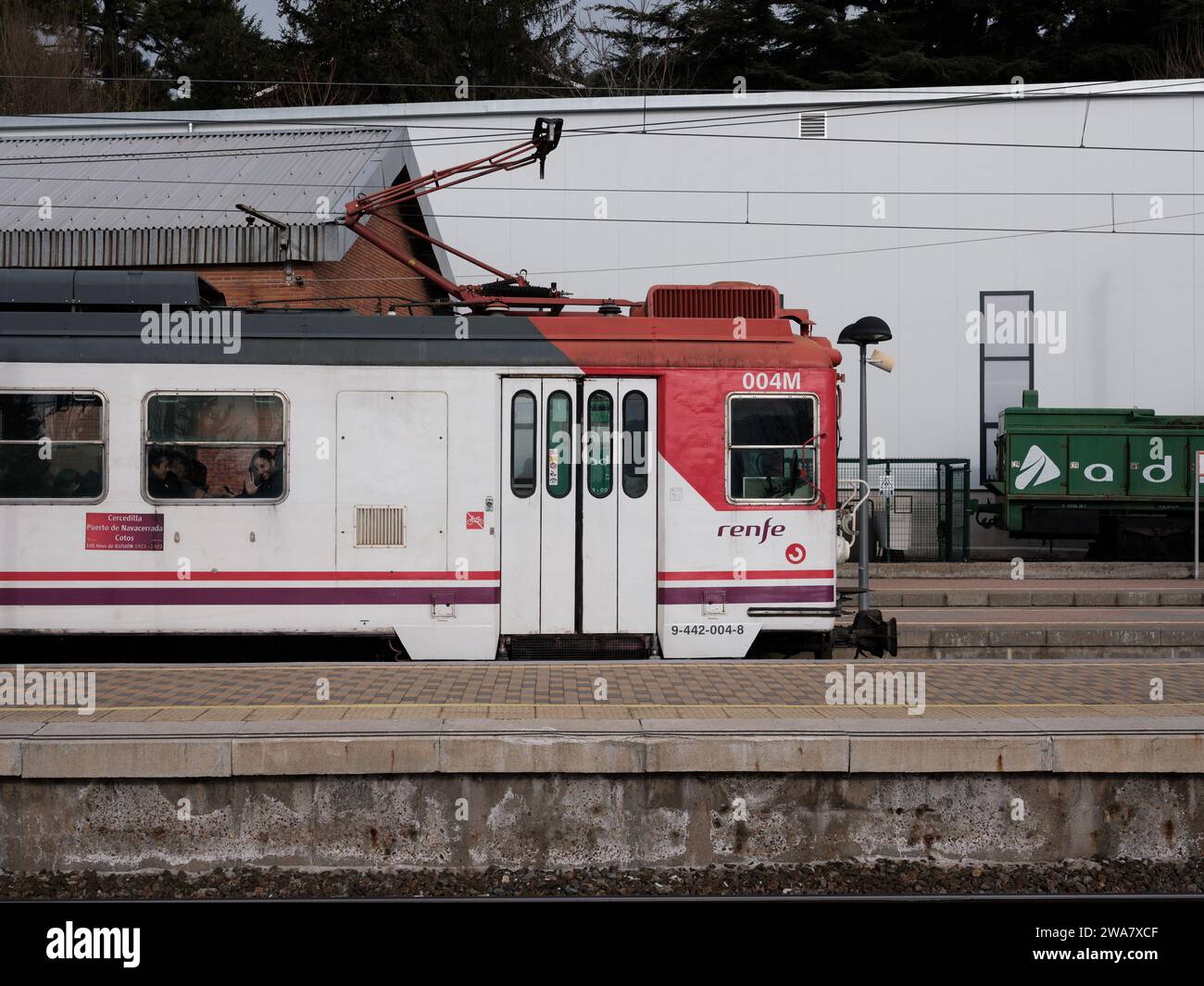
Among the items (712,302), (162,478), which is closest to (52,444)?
(162,478)

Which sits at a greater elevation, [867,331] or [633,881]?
[867,331]

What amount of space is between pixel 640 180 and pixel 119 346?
1849cm

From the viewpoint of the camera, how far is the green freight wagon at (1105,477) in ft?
73.6

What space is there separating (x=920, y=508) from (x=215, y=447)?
17170 mm

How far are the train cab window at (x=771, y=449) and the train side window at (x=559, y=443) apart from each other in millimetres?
1464

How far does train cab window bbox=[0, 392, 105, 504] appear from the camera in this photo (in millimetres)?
9344

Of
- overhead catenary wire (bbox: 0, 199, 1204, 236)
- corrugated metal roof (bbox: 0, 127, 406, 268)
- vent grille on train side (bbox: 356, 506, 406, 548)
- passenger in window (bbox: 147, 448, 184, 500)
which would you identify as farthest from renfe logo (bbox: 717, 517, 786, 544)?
Answer: overhead catenary wire (bbox: 0, 199, 1204, 236)

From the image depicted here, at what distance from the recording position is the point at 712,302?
33.9 ft

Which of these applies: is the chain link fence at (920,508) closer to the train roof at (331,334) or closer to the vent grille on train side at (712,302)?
the vent grille on train side at (712,302)

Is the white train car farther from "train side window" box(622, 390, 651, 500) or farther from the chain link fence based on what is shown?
the chain link fence

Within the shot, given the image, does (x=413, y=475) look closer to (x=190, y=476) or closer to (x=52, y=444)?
(x=190, y=476)

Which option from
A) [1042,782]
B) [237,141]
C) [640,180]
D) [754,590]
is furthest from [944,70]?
[1042,782]
